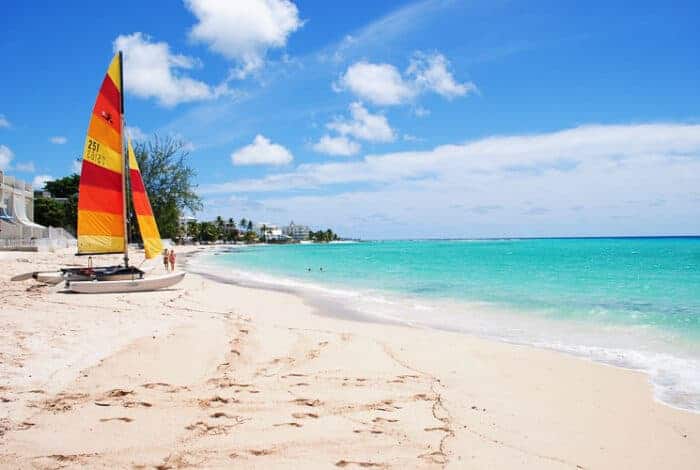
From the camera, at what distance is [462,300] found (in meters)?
17.2

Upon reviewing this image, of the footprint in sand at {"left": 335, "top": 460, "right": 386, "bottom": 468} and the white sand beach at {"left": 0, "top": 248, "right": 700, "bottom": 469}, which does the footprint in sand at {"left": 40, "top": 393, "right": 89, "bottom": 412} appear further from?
the footprint in sand at {"left": 335, "top": 460, "right": 386, "bottom": 468}

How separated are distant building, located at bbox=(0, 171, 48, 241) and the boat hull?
96.2ft

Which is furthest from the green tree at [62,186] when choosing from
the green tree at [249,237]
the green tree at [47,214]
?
the green tree at [249,237]

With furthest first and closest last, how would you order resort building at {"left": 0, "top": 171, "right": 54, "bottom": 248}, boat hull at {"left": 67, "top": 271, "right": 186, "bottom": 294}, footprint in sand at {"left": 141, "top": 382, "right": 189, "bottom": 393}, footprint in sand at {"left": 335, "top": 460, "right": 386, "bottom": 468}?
resort building at {"left": 0, "top": 171, "right": 54, "bottom": 248}
boat hull at {"left": 67, "top": 271, "right": 186, "bottom": 294}
footprint in sand at {"left": 141, "top": 382, "right": 189, "bottom": 393}
footprint in sand at {"left": 335, "top": 460, "right": 386, "bottom": 468}

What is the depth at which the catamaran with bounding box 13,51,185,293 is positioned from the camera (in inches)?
602

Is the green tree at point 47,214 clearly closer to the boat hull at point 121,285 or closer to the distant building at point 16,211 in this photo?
the distant building at point 16,211

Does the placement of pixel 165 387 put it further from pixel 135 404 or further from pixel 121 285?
pixel 121 285

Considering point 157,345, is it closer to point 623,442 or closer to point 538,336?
point 623,442

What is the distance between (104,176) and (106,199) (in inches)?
30.3

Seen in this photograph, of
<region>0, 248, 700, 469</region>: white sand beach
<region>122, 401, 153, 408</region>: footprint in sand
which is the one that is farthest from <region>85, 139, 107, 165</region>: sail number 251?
<region>122, 401, 153, 408</region>: footprint in sand

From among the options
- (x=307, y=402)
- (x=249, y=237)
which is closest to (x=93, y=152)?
(x=307, y=402)

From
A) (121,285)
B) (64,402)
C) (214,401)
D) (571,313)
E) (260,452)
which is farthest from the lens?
(121,285)

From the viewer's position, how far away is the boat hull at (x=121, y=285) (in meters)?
14.5

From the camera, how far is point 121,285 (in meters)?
15.1
